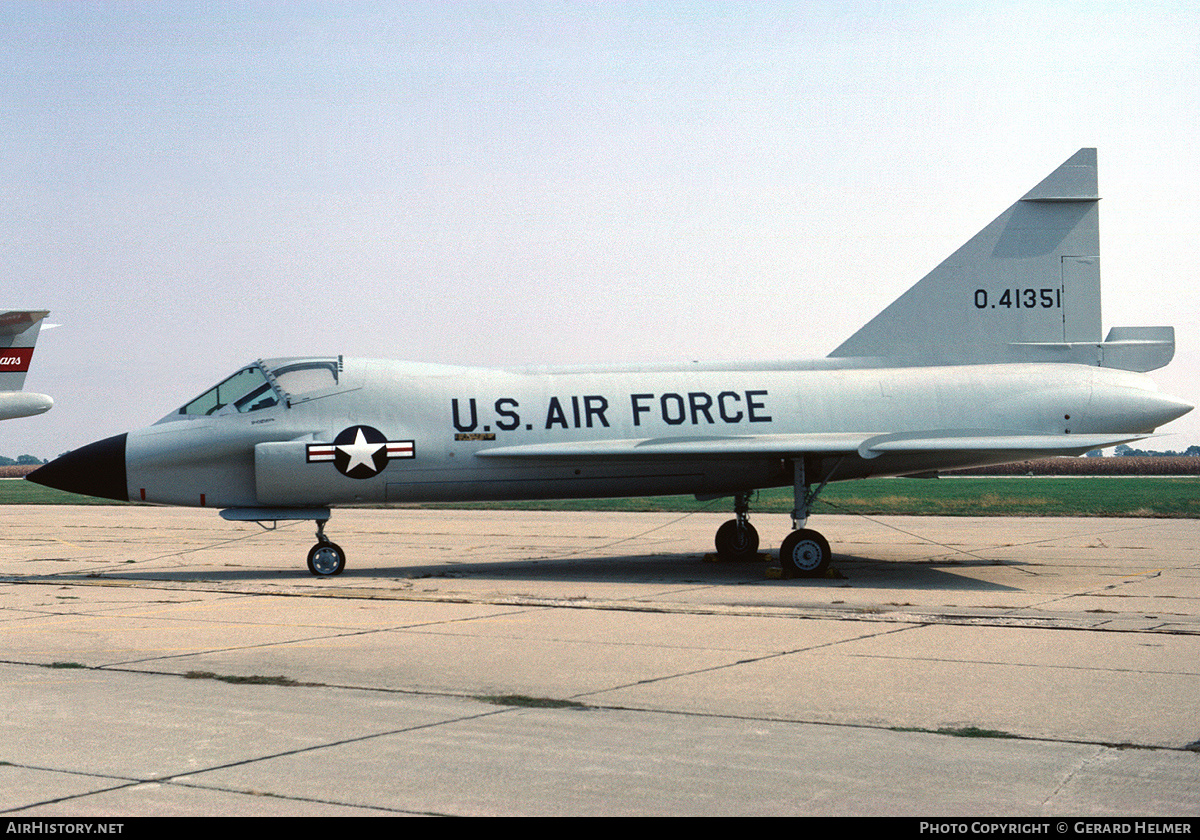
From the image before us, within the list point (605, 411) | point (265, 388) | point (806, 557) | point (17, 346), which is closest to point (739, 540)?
point (806, 557)

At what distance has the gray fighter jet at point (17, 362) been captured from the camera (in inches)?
1661

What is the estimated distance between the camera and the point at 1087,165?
1745cm

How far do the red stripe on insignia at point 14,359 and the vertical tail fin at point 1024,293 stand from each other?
118 feet

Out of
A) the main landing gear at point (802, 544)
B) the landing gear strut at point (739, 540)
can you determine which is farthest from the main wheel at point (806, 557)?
the landing gear strut at point (739, 540)

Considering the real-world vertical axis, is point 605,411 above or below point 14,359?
below

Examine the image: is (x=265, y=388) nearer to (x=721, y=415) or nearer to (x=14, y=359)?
(x=721, y=415)

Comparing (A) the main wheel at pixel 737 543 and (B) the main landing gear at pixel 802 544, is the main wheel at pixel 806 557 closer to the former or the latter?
(B) the main landing gear at pixel 802 544

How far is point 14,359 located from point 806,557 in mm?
37051

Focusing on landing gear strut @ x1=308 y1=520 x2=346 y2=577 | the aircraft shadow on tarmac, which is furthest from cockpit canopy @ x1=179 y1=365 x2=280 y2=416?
the aircraft shadow on tarmac

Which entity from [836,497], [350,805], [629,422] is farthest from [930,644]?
[836,497]

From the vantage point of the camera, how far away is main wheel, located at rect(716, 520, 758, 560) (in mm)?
18406

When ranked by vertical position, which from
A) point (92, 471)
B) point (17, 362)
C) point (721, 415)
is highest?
point (17, 362)

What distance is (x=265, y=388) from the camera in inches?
637

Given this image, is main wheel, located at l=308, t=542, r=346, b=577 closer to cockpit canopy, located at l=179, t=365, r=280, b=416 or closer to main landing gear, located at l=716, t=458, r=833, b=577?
cockpit canopy, located at l=179, t=365, r=280, b=416
